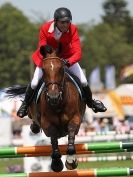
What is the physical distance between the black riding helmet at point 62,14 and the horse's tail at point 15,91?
2134 millimetres

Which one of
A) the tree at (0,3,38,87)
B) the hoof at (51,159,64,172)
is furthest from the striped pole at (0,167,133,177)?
the tree at (0,3,38,87)

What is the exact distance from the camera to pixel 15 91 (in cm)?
1100

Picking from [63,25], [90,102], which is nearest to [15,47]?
[90,102]

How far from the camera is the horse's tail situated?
10917 millimetres

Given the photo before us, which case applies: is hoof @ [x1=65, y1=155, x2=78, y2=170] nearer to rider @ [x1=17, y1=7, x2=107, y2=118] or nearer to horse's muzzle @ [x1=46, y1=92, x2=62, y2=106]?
horse's muzzle @ [x1=46, y1=92, x2=62, y2=106]

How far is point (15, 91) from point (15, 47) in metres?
78.7

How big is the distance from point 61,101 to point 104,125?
61.5 ft

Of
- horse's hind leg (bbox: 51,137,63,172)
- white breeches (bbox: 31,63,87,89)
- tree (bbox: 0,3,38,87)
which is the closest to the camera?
horse's hind leg (bbox: 51,137,63,172)

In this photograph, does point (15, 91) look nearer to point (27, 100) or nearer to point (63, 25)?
point (27, 100)

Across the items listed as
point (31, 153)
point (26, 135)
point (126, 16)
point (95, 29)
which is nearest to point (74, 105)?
point (31, 153)

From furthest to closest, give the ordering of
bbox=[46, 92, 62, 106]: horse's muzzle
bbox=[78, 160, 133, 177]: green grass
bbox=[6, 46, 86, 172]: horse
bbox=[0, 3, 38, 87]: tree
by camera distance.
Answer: bbox=[0, 3, 38, 87]: tree → bbox=[78, 160, 133, 177]: green grass → bbox=[6, 46, 86, 172]: horse → bbox=[46, 92, 62, 106]: horse's muzzle

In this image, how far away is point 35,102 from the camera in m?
9.57

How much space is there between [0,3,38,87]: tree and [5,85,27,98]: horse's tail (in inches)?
2871

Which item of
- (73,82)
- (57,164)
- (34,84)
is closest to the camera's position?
(57,164)
